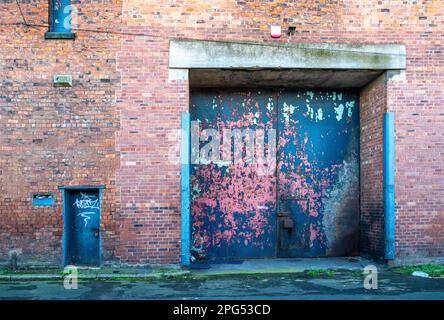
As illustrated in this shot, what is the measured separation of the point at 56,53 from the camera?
9695 millimetres

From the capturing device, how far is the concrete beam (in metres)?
9.63

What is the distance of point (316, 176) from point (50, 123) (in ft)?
21.2

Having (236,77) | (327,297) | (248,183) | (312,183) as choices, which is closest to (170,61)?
(236,77)

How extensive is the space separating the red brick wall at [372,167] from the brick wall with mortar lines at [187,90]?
403mm

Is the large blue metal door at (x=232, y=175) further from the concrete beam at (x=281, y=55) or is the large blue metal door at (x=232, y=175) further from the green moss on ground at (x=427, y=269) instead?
the green moss on ground at (x=427, y=269)

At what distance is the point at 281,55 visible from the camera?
9.73m

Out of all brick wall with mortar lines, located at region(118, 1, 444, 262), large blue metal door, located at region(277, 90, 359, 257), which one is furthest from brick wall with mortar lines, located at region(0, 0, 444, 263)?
large blue metal door, located at region(277, 90, 359, 257)

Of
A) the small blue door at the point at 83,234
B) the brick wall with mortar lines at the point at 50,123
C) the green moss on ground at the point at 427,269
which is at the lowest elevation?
the green moss on ground at the point at 427,269

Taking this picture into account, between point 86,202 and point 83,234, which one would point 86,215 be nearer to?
point 86,202

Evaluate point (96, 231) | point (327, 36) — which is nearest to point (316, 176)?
point (327, 36)

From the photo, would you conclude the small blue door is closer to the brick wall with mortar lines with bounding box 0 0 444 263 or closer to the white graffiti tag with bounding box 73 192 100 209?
the white graffiti tag with bounding box 73 192 100 209

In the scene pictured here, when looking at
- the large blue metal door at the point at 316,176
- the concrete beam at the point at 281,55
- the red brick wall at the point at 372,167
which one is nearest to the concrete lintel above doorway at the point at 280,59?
the concrete beam at the point at 281,55

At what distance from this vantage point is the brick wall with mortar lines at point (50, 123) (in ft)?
31.4

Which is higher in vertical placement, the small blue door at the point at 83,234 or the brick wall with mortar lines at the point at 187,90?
the brick wall with mortar lines at the point at 187,90
